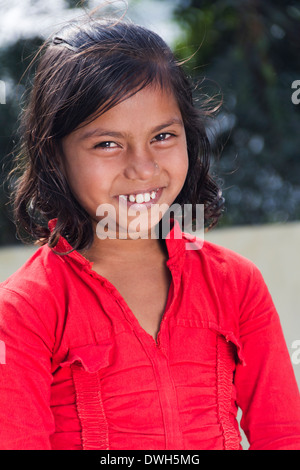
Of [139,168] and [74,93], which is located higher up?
[74,93]

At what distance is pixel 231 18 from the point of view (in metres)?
3.64

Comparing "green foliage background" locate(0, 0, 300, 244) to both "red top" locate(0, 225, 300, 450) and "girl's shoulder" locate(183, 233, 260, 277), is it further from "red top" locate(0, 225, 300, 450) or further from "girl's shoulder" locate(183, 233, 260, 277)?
"red top" locate(0, 225, 300, 450)

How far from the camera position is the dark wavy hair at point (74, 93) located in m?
1.21

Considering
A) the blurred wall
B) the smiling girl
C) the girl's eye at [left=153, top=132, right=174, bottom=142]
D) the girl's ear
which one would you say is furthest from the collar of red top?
the blurred wall

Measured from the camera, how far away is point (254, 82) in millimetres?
3615

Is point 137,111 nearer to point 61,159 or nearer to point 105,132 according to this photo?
point 105,132

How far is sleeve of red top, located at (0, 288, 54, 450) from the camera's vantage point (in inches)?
43.8

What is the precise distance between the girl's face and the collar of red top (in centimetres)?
9

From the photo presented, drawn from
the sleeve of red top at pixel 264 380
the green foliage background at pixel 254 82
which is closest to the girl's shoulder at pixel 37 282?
the sleeve of red top at pixel 264 380

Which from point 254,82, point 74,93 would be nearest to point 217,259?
point 74,93

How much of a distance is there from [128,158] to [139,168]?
3 centimetres

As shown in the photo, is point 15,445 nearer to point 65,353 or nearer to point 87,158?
point 65,353

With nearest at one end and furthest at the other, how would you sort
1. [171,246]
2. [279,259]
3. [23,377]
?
[23,377], [171,246], [279,259]

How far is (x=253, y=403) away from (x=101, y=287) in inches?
15.7
